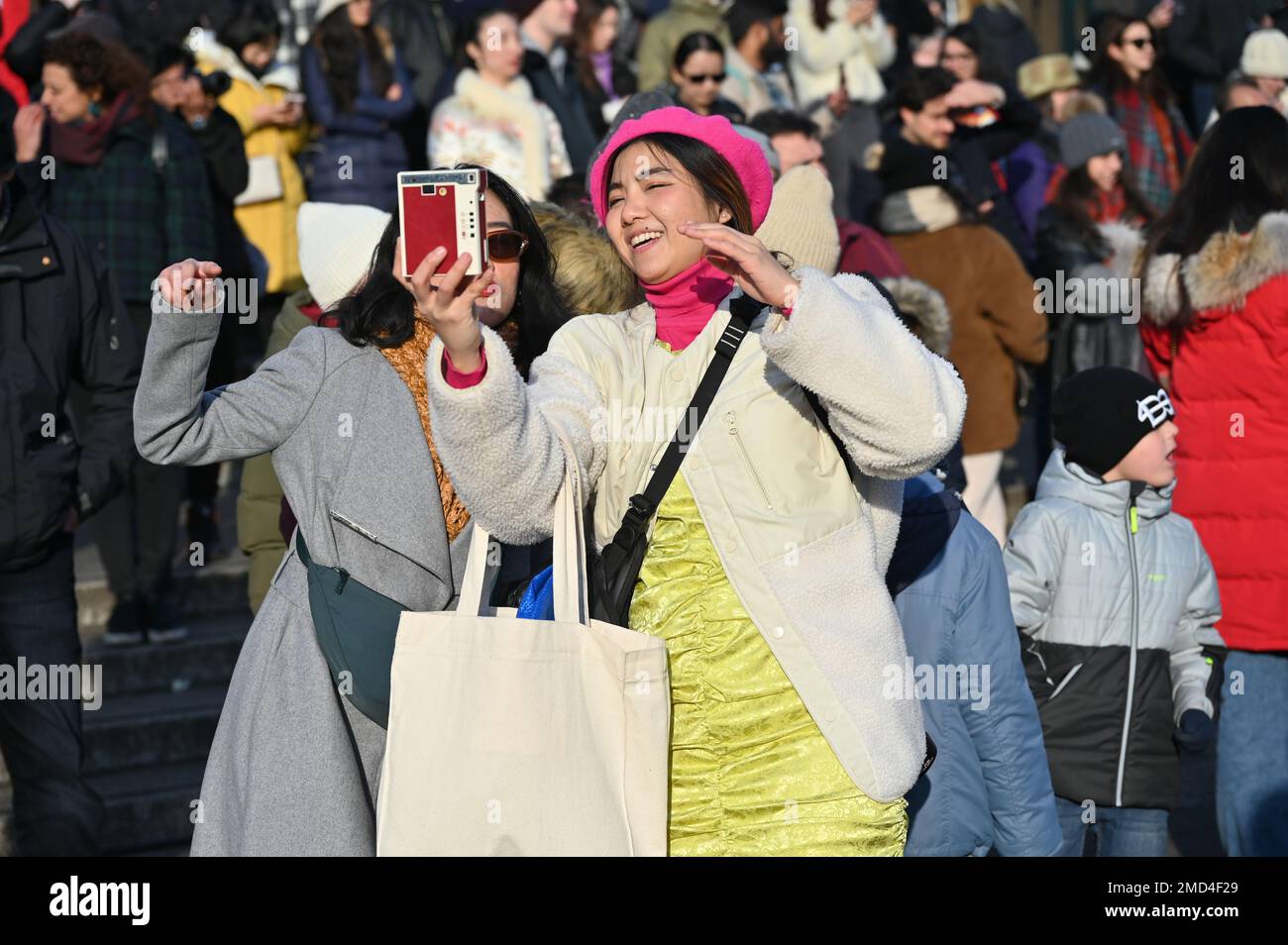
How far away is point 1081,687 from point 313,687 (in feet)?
7.89

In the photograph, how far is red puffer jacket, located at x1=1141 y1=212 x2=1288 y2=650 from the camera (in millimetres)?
6133

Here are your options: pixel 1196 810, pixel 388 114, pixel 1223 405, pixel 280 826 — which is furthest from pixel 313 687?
pixel 388 114

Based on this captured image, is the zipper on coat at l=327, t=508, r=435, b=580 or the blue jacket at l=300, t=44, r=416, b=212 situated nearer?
the zipper on coat at l=327, t=508, r=435, b=580

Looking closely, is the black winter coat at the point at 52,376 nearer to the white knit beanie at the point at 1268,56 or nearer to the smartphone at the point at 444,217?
the smartphone at the point at 444,217

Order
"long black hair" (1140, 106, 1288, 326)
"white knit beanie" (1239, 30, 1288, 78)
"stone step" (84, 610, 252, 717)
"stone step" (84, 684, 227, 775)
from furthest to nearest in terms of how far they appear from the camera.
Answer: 1. "white knit beanie" (1239, 30, 1288, 78)
2. "stone step" (84, 610, 252, 717)
3. "stone step" (84, 684, 227, 775)
4. "long black hair" (1140, 106, 1288, 326)

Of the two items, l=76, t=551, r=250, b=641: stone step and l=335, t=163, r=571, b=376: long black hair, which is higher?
l=335, t=163, r=571, b=376: long black hair

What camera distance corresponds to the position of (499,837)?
10.5ft

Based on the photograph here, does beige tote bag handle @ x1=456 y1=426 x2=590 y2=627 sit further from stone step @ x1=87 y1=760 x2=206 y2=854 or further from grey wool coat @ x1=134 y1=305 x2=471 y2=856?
stone step @ x1=87 y1=760 x2=206 y2=854

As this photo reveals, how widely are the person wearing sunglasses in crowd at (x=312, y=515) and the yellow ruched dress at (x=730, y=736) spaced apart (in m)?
0.73

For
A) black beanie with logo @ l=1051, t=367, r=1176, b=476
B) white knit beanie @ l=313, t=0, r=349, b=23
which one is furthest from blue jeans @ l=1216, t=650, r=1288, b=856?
white knit beanie @ l=313, t=0, r=349, b=23

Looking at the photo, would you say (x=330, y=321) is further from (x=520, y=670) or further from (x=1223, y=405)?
(x=1223, y=405)

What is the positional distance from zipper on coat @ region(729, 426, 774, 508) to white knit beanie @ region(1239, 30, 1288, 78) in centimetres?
882

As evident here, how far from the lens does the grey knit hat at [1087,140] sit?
9.91m

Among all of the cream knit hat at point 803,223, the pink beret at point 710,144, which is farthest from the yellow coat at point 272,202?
the pink beret at point 710,144
